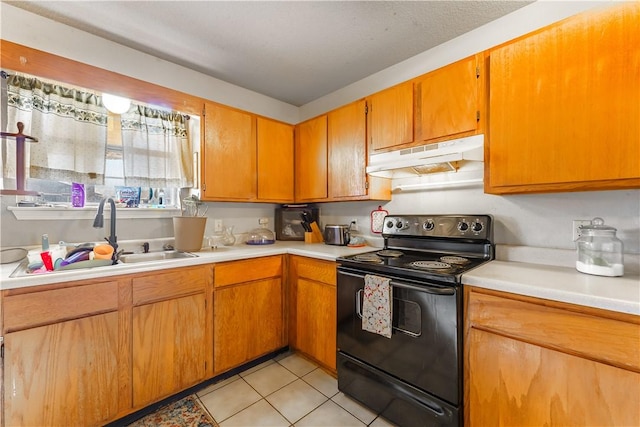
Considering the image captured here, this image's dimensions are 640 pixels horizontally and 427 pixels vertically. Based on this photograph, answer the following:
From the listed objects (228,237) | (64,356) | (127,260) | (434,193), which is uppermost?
(434,193)

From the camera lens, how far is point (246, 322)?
2.01m

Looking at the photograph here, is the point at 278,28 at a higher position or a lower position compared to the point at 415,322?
higher

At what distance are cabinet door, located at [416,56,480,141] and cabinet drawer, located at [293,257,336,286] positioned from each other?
3.67 ft

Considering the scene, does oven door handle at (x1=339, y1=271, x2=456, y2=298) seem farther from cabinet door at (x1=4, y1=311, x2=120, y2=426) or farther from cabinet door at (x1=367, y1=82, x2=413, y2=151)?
cabinet door at (x1=4, y1=311, x2=120, y2=426)

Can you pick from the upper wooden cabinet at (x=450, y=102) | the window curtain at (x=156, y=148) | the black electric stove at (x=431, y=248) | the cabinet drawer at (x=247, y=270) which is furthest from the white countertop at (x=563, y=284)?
the window curtain at (x=156, y=148)

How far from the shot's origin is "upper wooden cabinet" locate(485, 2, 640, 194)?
1112 mm

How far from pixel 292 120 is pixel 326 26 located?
4.51 ft

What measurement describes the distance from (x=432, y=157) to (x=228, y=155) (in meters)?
1.66

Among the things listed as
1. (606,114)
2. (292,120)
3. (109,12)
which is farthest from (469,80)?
(109,12)

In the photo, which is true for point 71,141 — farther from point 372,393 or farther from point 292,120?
point 372,393

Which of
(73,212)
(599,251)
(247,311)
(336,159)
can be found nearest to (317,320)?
(247,311)

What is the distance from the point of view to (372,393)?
5.18 feet

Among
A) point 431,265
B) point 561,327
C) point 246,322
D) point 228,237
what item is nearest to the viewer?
point 561,327

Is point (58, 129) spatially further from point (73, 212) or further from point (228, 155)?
point (228, 155)
